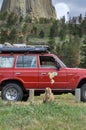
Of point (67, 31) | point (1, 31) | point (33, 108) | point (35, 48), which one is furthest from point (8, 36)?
point (33, 108)

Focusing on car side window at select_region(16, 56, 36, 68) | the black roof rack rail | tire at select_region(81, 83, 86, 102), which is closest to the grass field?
tire at select_region(81, 83, 86, 102)

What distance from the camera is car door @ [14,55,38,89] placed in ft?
55.4

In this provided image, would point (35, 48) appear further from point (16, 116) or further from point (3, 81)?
point (16, 116)

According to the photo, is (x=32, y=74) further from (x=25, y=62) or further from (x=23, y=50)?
(x=23, y=50)

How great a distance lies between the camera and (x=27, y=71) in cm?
1692

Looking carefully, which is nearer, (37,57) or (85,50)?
(37,57)

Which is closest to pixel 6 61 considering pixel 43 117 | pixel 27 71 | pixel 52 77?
pixel 27 71

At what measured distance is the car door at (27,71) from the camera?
16875 millimetres

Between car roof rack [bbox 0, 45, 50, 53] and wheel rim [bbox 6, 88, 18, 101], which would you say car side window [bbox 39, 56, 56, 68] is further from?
wheel rim [bbox 6, 88, 18, 101]

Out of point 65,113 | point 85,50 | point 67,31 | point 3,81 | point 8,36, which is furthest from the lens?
point 67,31

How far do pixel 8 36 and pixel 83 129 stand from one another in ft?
181

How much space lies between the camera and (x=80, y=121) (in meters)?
11.4

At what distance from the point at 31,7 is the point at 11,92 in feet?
401

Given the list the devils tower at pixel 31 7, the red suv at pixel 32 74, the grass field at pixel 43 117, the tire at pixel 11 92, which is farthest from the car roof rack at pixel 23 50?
the devils tower at pixel 31 7
